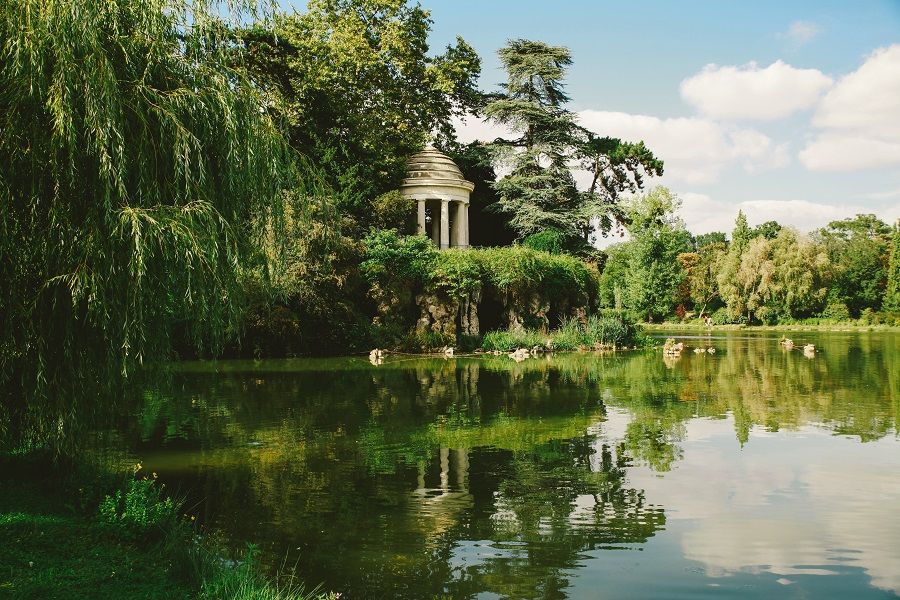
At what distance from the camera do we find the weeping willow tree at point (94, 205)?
6.76 meters

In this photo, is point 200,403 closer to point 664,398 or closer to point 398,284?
point 664,398

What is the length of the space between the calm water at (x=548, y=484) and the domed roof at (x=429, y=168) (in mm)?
19056

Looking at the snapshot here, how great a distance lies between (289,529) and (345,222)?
22639mm

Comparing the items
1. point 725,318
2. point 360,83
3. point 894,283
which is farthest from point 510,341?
point 894,283

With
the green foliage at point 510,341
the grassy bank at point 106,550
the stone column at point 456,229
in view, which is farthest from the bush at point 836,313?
the grassy bank at point 106,550

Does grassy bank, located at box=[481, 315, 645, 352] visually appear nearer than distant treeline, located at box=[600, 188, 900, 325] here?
Yes

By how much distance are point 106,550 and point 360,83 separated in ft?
108

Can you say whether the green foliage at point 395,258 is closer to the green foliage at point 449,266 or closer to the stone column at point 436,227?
the green foliage at point 449,266

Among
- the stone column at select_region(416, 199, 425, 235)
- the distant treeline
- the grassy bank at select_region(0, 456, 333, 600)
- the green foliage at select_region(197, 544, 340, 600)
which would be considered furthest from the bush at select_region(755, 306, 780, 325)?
the green foliage at select_region(197, 544, 340, 600)

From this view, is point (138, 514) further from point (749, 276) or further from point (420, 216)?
point (749, 276)

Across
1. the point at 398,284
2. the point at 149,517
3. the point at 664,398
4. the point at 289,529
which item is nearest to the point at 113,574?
the point at 149,517

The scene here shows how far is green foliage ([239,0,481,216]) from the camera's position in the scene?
1280 inches

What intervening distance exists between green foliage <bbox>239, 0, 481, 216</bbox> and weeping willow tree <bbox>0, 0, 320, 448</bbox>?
79.2 feet

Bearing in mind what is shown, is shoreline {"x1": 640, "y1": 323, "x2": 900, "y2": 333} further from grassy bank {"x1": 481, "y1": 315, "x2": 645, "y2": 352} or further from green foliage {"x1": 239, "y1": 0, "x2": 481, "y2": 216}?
green foliage {"x1": 239, "y1": 0, "x2": 481, "y2": 216}
